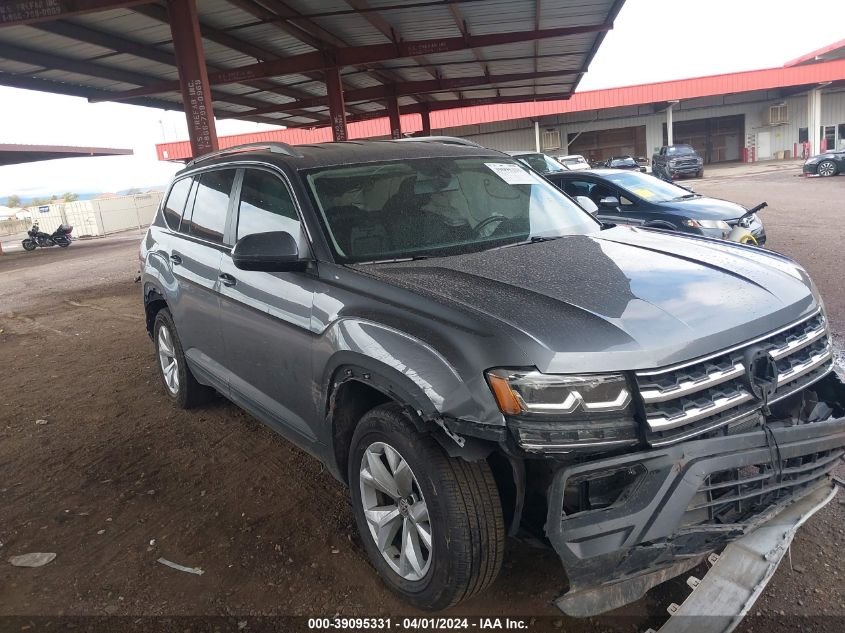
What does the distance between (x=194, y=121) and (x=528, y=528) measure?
9324 mm

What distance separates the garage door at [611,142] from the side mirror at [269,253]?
42.7 meters

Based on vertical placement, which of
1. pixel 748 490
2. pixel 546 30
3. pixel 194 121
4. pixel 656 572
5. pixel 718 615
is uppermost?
pixel 546 30

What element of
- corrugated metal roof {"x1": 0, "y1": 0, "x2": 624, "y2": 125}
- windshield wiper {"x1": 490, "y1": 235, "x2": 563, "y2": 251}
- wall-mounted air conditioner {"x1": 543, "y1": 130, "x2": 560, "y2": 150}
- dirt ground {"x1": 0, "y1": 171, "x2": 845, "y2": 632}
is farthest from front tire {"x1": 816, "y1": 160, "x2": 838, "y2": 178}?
windshield wiper {"x1": 490, "y1": 235, "x2": 563, "y2": 251}

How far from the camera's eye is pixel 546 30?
1349cm

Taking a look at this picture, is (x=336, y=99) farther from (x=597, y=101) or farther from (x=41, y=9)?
(x=597, y=101)

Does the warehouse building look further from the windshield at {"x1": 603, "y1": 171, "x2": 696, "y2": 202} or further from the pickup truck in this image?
the windshield at {"x1": 603, "y1": 171, "x2": 696, "y2": 202}

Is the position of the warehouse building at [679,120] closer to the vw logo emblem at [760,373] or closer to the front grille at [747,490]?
the vw logo emblem at [760,373]

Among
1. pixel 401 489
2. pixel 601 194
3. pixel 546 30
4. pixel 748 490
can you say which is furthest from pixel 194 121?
pixel 748 490

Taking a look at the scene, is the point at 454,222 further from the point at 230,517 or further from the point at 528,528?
the point at 230,517

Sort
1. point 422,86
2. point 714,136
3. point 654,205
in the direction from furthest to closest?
point 714,136, point 422,86, point 654,205

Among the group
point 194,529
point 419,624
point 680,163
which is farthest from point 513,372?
point 680,163

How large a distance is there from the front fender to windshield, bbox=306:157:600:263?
0.49 m

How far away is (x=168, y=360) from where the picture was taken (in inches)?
202

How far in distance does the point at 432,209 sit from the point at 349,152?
63 centimetres
